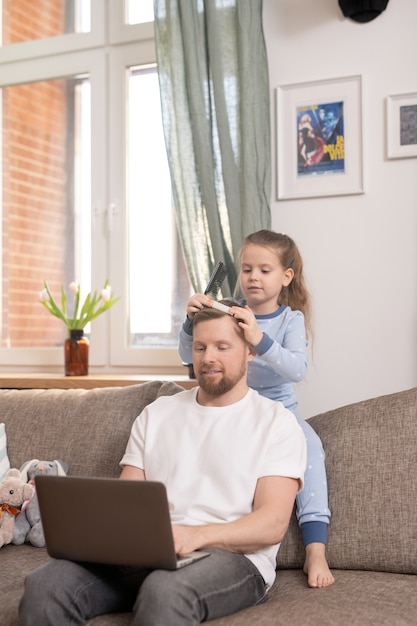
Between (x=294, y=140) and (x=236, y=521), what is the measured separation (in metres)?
1.88

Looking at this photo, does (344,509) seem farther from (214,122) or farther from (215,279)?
(214,122)

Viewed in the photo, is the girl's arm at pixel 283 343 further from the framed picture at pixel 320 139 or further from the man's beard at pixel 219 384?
the framed picture at pixel 320 139

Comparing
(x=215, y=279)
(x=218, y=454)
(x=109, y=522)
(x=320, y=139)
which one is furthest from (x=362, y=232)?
(x=109, y=522)

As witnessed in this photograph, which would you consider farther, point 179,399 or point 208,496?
point 179,399

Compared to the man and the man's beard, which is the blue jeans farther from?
the man's beard

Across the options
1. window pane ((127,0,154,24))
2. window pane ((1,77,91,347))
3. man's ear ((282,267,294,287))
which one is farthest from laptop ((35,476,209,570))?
window pane ((127,0,154,24))

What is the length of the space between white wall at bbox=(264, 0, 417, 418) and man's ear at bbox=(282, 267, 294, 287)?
0.74 metres

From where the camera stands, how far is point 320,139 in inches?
124

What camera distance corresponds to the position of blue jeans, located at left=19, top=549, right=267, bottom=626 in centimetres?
154

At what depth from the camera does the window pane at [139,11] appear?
3.61m

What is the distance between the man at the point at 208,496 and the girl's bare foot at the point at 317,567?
4.4 inches

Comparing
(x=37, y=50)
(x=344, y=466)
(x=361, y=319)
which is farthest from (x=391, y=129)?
(x=37, y=50)

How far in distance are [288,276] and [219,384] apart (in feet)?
1.99

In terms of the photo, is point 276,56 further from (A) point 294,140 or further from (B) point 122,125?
(B) point 122,125
